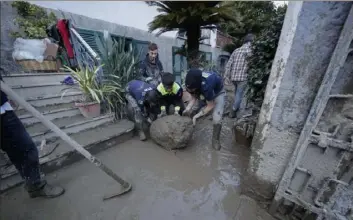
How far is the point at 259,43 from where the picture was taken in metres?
2.65

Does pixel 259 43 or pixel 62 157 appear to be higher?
pixel 259 43

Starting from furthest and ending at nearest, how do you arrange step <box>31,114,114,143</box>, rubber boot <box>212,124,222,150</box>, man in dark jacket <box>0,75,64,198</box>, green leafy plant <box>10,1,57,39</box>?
green leafy plant <box>10,1,57,39</box> < rubber boot <box>212,124,222,150</box> < step <box>31,114,114,143</box> < man in dark jacket <box>0,75,64,198</box>

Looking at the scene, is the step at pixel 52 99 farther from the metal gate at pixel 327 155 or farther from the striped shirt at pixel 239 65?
the metal gate at pixel 327 155

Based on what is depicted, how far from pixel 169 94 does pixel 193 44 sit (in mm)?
3832

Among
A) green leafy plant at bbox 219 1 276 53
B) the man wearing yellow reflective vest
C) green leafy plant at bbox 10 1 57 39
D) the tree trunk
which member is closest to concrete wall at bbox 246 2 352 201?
the man wearing yellow reflective vest

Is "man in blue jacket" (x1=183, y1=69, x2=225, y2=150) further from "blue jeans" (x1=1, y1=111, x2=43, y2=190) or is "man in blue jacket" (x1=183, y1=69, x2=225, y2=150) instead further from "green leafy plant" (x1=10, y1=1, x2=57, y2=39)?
"green leafy plant" (x1=10, y1=1, x2=57, y2=39)

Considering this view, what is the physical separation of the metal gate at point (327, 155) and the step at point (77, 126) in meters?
2.82

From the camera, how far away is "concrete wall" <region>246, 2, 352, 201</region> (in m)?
1.33

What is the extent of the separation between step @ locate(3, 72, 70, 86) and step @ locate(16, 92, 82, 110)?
1.10 feet

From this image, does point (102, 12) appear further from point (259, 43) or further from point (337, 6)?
point (337, 6)

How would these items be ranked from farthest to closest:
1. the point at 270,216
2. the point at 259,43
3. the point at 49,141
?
the point at 259,43 → the point at 49,141 → the point at 270,216

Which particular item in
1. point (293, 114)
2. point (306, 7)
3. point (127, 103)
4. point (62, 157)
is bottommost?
point (62, 157)

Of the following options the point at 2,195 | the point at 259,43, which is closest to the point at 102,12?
the point at 259,43

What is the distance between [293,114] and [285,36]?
2.14 feet
